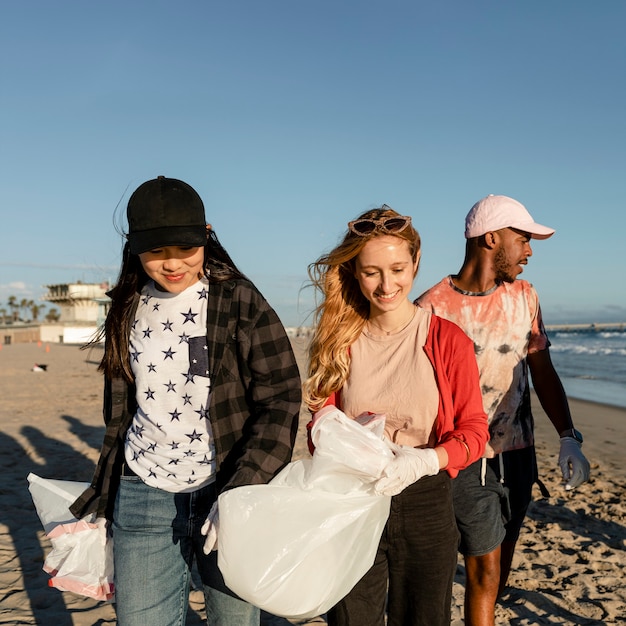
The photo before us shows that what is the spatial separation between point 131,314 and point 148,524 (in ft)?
2.39

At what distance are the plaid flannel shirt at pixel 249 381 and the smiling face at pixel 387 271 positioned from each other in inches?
14.9

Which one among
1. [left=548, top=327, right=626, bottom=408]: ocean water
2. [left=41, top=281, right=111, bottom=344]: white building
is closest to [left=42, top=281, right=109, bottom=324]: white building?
[left=41, top=281, right=111, bottom=344]: white building

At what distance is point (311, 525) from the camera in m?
1.83

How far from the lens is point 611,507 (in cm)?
609

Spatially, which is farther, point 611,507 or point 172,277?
point 611,507

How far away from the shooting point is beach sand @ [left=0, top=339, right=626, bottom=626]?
3734 mm

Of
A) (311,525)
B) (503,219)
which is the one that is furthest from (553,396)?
(311,525)

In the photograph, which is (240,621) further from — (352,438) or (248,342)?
(248,342)

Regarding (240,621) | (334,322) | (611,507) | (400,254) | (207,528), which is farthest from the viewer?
(611,507)

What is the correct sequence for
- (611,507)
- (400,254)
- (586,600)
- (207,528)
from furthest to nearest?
(611,507) < (586,600) < (400,254) < (207,528)

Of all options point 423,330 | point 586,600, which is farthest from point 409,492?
point 586,600

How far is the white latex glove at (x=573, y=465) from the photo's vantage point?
271 cm

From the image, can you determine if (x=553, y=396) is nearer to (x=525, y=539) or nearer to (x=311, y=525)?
(x=311, y=525)

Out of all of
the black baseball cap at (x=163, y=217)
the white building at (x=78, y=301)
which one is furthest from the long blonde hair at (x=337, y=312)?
the white building at (x=78, y=301)
